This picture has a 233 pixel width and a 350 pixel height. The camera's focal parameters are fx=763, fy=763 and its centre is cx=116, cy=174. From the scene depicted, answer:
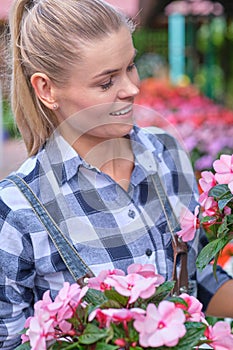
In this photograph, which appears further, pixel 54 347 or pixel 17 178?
pixel 17 178

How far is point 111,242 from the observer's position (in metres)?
1.68

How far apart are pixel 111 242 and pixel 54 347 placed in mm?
526

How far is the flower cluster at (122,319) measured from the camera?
1107mm

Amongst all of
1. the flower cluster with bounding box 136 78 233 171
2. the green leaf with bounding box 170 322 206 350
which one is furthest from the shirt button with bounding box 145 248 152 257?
the flower cluster with bounding box 136 78 233 171

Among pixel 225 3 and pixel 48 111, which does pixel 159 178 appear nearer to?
pixel 48 111

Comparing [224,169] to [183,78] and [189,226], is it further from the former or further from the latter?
[183,78]

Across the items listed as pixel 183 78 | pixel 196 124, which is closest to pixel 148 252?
pixel 196 124

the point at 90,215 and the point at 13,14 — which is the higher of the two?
the point at 13,14

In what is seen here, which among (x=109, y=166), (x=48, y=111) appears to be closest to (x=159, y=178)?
(x=109, y=166)

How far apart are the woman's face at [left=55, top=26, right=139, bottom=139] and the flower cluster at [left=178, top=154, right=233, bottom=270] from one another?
26 cm

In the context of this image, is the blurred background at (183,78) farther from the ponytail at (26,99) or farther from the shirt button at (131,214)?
the shirt button at (131,214)

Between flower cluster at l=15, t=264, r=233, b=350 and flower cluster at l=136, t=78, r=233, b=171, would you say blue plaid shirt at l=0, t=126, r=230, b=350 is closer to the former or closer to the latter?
flower cluster at l=15, t=264, r=233, b=350

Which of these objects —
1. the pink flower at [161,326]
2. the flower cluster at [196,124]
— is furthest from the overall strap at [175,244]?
the flower cluster at [196,124]

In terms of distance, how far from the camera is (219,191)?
4.65 ft
